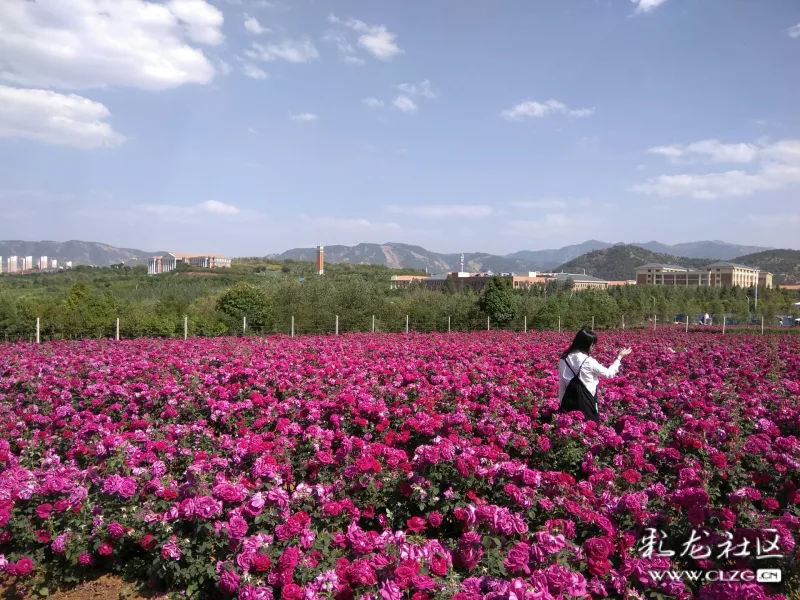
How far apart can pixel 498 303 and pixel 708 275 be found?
128710 millimetres

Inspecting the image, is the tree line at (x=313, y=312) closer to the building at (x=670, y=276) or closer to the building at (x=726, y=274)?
the building at (x=726, y=274)

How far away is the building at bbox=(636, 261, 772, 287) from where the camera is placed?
14025 cm

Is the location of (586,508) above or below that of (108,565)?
above

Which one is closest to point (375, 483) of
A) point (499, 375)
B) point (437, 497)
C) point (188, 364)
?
point (437, 497)

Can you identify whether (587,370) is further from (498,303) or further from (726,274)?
(726,274)

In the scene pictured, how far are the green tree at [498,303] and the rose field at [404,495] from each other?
90.5 ft

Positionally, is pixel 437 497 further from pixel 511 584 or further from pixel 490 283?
pixel 490 283

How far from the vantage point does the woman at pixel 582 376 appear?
227 inches

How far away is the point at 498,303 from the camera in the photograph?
3609cm

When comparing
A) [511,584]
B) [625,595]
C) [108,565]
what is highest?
[511,584]

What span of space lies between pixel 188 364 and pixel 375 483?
20.8ft

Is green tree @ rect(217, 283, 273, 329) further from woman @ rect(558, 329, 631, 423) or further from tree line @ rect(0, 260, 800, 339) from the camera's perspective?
woman @ rect(558, 329, 631, 423)

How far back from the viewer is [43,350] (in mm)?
12102

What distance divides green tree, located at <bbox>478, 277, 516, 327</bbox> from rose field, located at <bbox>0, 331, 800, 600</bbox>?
2758 cm
